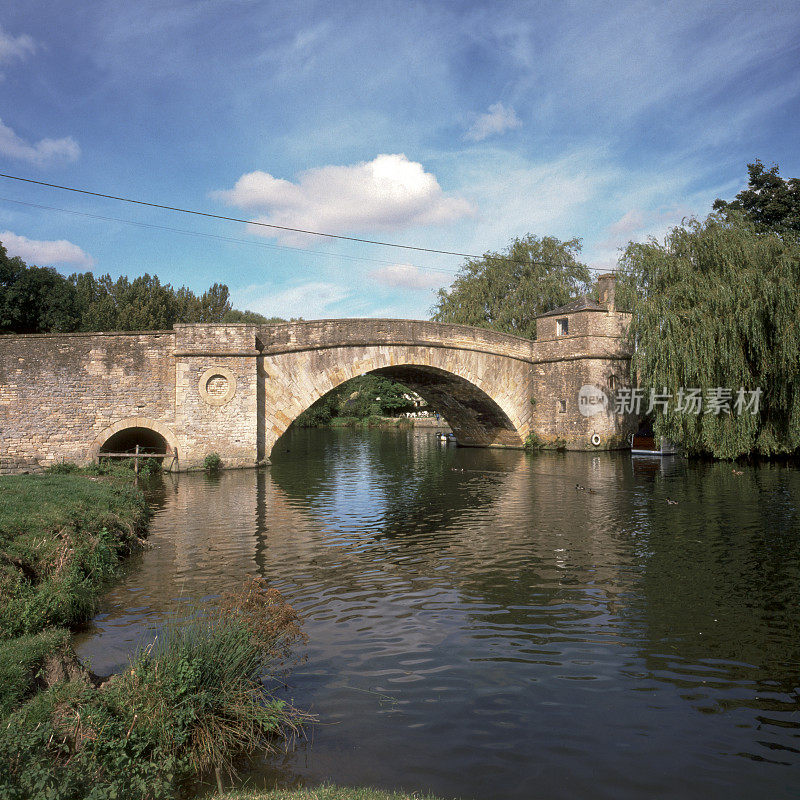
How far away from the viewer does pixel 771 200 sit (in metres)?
29.5

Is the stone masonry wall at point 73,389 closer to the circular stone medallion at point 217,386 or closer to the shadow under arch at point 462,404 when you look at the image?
the circular stone medallion at point 217,386

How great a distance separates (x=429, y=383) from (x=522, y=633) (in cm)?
2161

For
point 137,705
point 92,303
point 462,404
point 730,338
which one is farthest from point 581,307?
point 92,303

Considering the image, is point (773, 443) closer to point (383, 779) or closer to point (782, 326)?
point (782, 326)

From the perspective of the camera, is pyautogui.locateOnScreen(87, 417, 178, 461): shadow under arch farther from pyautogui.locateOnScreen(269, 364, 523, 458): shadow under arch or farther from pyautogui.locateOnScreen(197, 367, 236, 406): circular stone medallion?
pyautogui.locateOnScreen(269, 364, 523, 458): shadow under arch

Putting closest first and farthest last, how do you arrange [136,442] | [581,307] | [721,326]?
[721,326] < [136,442] < [581,307]

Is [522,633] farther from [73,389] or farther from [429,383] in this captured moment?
[429,383]

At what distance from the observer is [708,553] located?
29.9ft

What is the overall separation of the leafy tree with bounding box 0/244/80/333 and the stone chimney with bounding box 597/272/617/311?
27180mm

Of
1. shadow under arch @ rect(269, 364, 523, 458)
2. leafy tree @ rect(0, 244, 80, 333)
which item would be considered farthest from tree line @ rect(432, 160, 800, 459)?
leafy tree @ rect(0, 244, 80, 333)

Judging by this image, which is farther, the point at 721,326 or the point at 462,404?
the point at 462,404

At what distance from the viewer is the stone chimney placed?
2623 cm

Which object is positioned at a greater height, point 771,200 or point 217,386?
point 771,200

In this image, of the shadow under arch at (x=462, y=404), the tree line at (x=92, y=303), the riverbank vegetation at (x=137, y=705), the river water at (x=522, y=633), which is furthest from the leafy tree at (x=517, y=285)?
the riverbank vegetation at (x=137, y=705)
